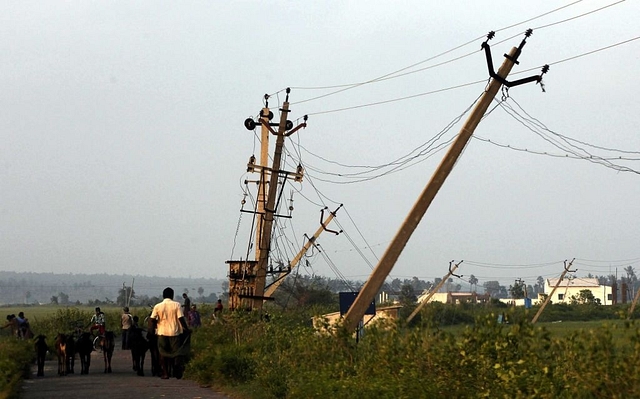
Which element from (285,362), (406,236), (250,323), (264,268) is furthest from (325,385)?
(264,268)

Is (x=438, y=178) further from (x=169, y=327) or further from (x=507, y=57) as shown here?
(x=169, y=327)

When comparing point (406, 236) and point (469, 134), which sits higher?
point (469, 134)

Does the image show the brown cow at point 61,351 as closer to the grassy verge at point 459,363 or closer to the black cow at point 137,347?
the black cow at point 137,347

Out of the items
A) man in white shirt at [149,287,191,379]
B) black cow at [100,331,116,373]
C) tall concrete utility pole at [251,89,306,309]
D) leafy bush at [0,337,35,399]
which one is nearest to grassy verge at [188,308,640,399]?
man in white shirt at [149,287,191,379]

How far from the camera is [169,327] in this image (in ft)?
63.7

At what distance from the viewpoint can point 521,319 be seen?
1196 centimetres

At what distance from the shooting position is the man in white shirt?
19.3 metres

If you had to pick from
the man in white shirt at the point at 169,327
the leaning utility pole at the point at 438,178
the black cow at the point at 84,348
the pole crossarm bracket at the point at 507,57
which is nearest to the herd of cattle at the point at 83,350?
the black cow at the point at 84,348

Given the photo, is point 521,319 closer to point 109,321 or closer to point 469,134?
point 469,134

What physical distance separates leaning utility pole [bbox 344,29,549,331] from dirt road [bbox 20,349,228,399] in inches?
142

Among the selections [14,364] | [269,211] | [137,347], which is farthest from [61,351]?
[269,211]

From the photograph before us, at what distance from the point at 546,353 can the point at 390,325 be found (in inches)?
163

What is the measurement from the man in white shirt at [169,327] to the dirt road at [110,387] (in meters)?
0.76

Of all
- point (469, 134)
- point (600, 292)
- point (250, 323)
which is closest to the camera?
point (469, 134)
